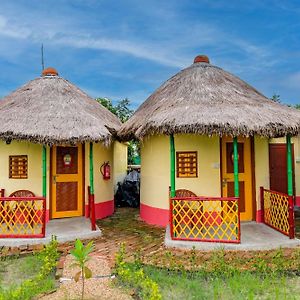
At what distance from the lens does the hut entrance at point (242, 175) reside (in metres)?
7.79

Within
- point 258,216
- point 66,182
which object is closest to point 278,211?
point 258,216

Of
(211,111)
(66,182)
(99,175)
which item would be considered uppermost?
(211,111)

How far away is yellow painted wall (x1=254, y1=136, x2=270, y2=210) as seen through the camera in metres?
7.91

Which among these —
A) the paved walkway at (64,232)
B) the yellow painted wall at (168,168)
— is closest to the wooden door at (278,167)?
the yellow painted wall at (168,168)

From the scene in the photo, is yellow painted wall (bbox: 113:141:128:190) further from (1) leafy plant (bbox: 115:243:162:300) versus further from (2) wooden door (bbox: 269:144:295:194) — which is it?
(1) leafy plant (bbox: 115:243:162:300)

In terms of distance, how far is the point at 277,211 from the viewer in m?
7.00

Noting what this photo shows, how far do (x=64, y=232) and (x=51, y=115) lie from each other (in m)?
2.79

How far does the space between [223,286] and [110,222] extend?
4.73m

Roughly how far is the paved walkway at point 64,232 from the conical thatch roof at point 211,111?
7.99 feet

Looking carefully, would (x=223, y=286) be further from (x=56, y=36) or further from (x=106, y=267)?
(x=56, y=36)

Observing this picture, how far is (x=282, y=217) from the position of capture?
6.78 metres

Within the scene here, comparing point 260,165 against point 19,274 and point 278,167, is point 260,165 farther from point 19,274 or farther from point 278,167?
point 19,274

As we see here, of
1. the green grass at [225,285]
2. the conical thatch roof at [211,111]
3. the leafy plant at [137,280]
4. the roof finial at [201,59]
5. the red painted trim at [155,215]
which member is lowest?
the green grass at [225,285]

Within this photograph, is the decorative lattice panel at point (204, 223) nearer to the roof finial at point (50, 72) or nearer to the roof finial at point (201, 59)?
the roof finial at point (201, 59)
